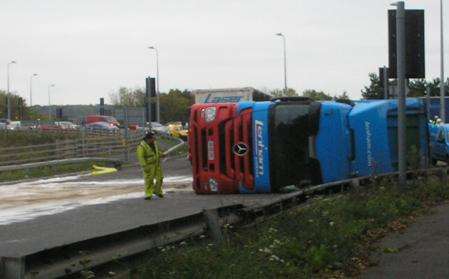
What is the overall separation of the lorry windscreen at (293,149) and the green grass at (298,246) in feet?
14.4

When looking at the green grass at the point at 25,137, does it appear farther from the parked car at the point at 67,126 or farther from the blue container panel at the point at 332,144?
the blue container panel at the point at 332,144

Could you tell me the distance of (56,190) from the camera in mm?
19656

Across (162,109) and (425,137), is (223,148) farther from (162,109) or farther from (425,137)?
(162,109)

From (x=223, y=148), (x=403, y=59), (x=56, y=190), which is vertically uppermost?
(x=403, y=59)

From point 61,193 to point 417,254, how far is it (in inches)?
489

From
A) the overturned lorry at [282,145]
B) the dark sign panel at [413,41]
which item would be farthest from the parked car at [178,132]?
the dark sign panel at [413,41]

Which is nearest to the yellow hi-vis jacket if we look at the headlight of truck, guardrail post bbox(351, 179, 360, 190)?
the headlight of truck

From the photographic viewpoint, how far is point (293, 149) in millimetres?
15594

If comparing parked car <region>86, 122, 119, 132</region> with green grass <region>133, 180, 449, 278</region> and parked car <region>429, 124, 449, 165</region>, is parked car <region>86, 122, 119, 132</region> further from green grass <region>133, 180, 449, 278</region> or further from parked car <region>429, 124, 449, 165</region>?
green grass <region>133, 180, 449, 278</region>

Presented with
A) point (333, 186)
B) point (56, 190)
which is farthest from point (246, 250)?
point (56, 190)

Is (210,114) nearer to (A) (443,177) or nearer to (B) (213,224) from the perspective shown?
(A) (443,177)

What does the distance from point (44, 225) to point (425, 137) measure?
953cm

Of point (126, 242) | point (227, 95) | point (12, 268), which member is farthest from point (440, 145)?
point (12, 268)

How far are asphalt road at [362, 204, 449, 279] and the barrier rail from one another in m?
1.57
